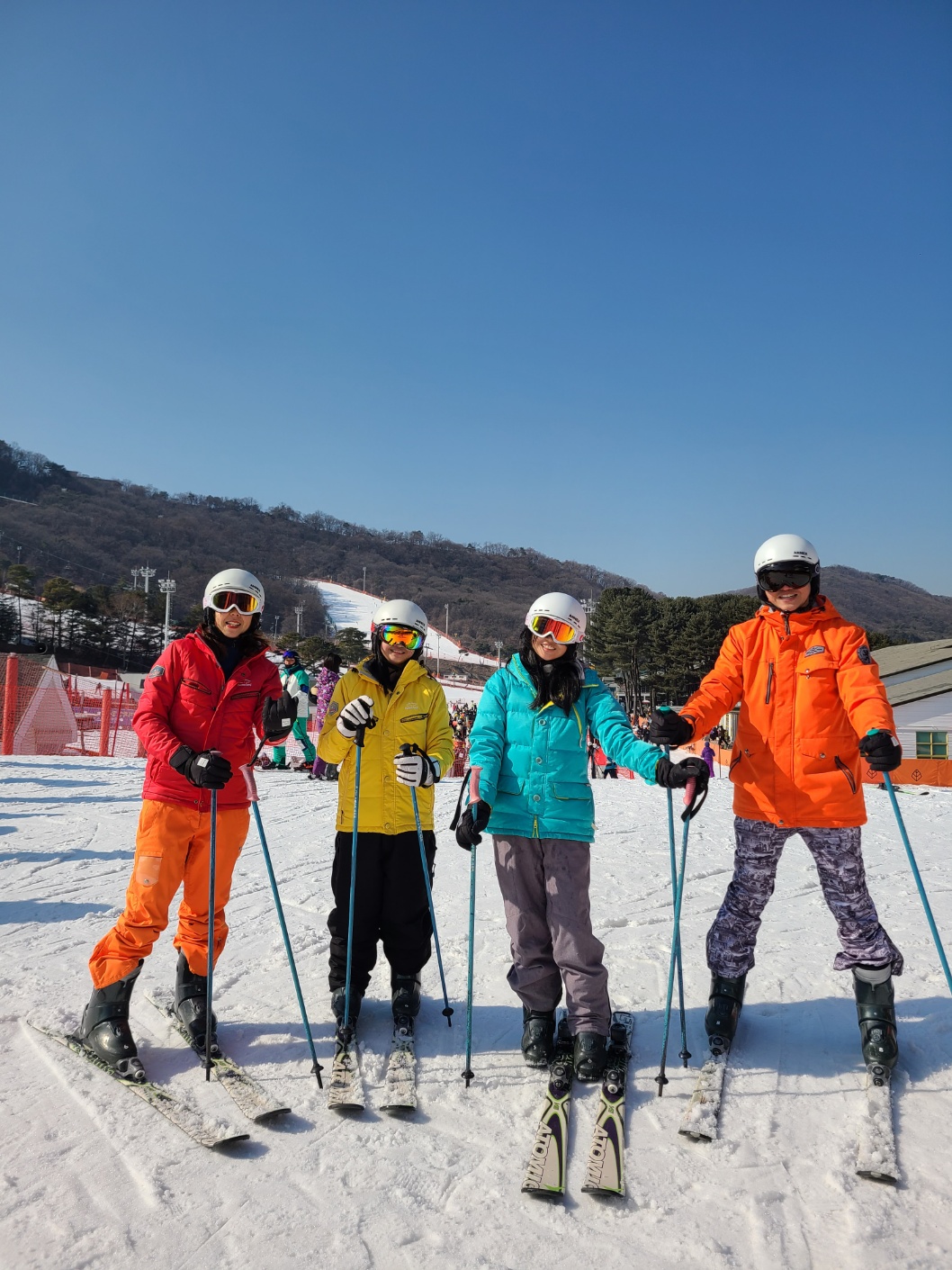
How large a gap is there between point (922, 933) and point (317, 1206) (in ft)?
12.0

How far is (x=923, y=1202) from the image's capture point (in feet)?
6.82

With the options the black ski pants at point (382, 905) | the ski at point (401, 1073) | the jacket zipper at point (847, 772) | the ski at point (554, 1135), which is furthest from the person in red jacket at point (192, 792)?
the jacket zipper at point (847, 772)

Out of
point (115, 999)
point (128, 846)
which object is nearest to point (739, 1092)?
point (115, 999)

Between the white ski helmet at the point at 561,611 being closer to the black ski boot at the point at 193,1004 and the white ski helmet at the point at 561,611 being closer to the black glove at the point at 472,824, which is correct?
the black glove at the point at 472,824

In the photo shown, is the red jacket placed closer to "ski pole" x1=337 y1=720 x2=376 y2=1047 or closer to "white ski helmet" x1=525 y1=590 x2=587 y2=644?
"ski pole" x1=337 y1=720 x2=376 y2=1047

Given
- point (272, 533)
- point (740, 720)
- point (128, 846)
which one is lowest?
point (128, 846)

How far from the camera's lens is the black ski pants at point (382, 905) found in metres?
3.05

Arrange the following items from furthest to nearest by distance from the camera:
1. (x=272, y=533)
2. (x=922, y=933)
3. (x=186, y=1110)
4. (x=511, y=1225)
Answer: (x=272, y=533) < (x=922, y=933) < (x=186, y=1110) < (x=511, y=1225)

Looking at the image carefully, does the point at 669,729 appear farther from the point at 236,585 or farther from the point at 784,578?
the point at 236,585

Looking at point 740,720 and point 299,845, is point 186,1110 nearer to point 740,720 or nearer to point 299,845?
point 740,720

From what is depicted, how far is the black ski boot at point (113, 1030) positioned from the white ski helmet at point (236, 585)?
140 cm

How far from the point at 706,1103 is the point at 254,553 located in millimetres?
138391

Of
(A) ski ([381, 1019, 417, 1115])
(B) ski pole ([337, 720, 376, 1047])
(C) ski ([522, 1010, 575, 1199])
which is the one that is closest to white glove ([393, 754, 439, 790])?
(B) ski pole ([337, 720, 376, 1047])

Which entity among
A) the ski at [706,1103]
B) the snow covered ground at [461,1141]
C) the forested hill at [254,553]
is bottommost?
the snow covered ground at [461,1141]
